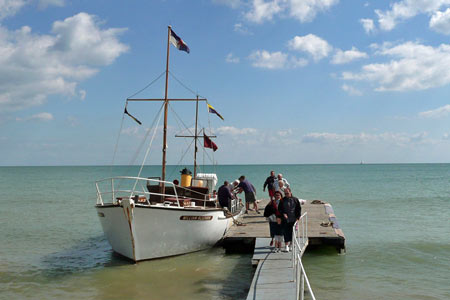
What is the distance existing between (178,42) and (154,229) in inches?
328

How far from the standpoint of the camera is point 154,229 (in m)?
13.2

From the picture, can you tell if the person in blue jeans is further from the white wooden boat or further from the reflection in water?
the reflection in water

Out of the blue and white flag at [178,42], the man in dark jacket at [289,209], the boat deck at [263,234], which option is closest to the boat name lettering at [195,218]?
the boat deck at [263,234]

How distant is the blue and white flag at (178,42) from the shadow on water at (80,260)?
29.7 feet

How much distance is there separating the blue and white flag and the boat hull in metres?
7.27

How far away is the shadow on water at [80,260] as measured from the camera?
13.6 meters

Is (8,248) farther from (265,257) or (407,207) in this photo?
(407,207)

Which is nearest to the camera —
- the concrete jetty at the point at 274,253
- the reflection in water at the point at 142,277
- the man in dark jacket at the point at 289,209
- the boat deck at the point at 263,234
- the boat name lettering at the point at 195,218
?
the concrete jetty at the point at 274,253

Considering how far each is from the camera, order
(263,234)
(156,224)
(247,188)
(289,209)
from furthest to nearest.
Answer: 1. (247,188)
2. (263,234)
3. (156,224)
4. (289,209)

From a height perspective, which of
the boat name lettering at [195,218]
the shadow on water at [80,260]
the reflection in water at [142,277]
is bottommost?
the shadow on water at [80,260]

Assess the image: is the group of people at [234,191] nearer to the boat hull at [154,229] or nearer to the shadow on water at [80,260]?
the boat hull at [154,229]

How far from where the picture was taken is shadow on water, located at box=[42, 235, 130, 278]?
1359 cm

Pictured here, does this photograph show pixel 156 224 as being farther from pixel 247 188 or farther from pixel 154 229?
pixel 247 188

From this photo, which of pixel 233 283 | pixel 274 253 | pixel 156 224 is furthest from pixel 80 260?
pixel 274 253
